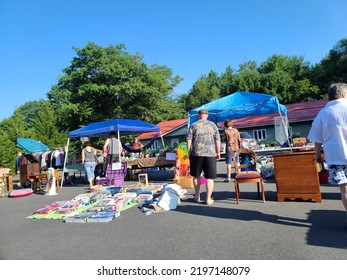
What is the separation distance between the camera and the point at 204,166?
20.1ft

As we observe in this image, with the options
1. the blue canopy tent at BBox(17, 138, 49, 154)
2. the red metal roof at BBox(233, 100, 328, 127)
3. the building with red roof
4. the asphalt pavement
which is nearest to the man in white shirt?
the asphalt pavement

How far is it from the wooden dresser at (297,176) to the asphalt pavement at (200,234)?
Result: 0.60 feet

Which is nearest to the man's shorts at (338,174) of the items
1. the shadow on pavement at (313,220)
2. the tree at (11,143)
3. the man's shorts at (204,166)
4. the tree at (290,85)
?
the shadow on pavement at (313,220)

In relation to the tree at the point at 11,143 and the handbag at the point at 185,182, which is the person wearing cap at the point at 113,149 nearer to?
the handbag at the point at 185,182

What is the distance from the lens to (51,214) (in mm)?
6398

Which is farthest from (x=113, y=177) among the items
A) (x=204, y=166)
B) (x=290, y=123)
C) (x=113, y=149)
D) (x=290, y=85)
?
(x=290, y=85)

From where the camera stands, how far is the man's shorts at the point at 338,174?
3.71 metres

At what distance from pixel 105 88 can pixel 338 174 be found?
25038mm

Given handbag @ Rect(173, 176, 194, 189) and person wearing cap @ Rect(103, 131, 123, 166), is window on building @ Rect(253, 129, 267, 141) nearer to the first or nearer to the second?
person wearing cap @ Rect(103, 131, 123, 166)

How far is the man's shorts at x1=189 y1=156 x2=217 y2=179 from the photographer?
6024 millimetres

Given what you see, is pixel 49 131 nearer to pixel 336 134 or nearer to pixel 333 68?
pixel 333 68

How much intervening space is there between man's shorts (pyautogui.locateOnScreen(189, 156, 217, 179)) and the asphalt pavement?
0.67 m
